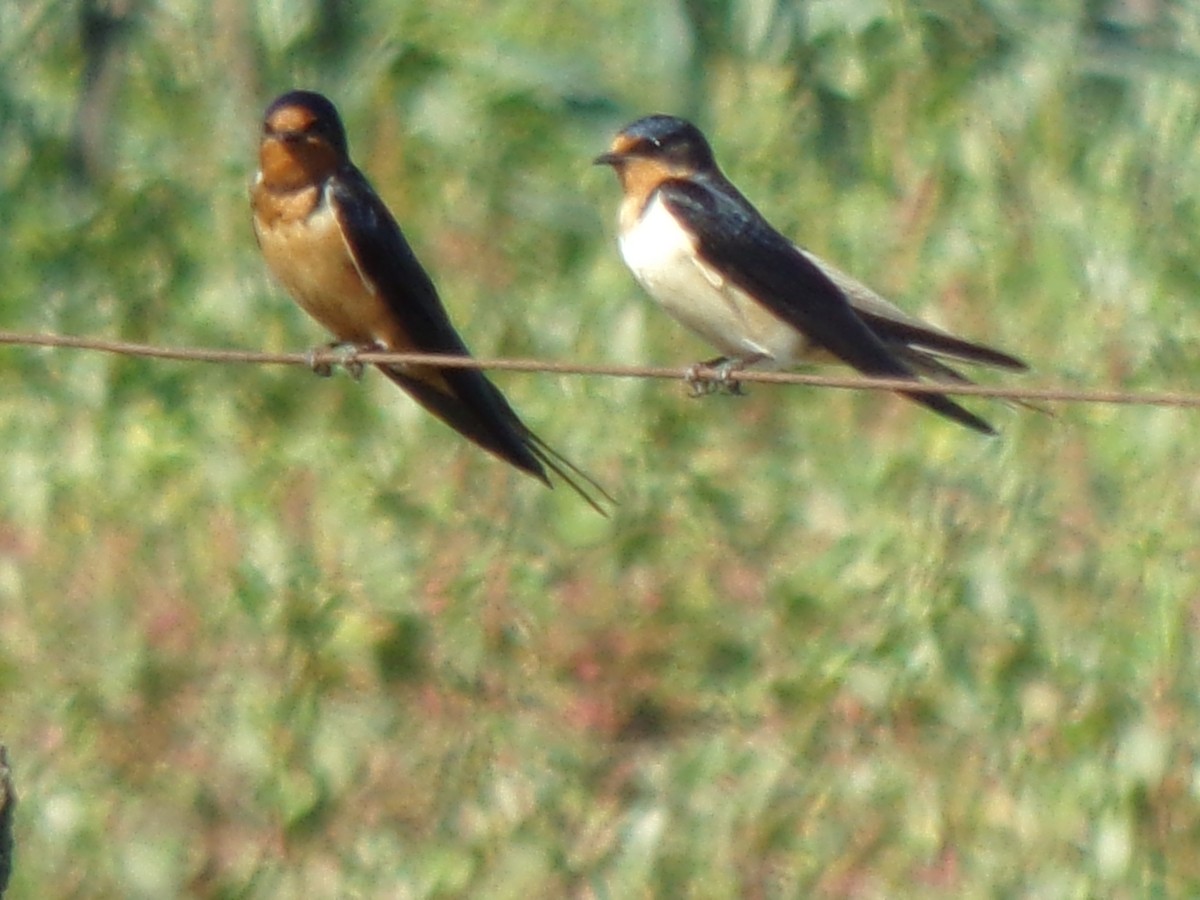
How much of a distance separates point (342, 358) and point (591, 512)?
190 centimetres

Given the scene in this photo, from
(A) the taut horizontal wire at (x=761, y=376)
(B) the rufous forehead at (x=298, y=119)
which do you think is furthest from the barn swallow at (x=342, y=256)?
(A) the taut horizontal wire at (x=761, y=376)

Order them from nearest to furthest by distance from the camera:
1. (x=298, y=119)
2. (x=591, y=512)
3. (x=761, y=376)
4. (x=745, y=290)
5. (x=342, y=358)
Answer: (x=761, y=376) < (x=342, y=358) < (x=745, y=290) < (x=298, y=119) < (x=591, y=512)

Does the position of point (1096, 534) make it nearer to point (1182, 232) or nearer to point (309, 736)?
point (1182, 232)

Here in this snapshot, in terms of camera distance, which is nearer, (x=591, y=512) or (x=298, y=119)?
(x=298, y=119)

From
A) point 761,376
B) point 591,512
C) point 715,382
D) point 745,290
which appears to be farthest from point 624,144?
point 761,376

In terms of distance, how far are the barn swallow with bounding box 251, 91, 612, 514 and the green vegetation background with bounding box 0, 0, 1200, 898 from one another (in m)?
0.85

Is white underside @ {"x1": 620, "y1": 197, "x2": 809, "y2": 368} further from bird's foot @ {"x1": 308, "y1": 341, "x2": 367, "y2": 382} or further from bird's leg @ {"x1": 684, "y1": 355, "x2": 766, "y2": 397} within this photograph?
bird's foot @ {"x1": 308, "y1": 341, "x2": 367, "y2": 382}

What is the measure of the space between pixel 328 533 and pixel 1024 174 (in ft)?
5.81

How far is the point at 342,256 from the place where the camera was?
4.45m

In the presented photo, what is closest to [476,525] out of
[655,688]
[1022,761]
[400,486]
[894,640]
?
[400,486]

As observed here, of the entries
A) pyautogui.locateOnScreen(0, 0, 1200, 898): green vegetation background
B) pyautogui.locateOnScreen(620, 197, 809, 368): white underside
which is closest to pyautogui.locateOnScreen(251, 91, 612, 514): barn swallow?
pyautogui.locateOnScreen(620, 197, 809, 368): white underside

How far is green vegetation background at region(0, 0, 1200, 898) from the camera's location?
533cm

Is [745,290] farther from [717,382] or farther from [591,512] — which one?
[591,512]

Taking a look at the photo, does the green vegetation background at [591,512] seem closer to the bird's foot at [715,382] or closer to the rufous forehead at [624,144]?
the rufous forehead at [624,144]
